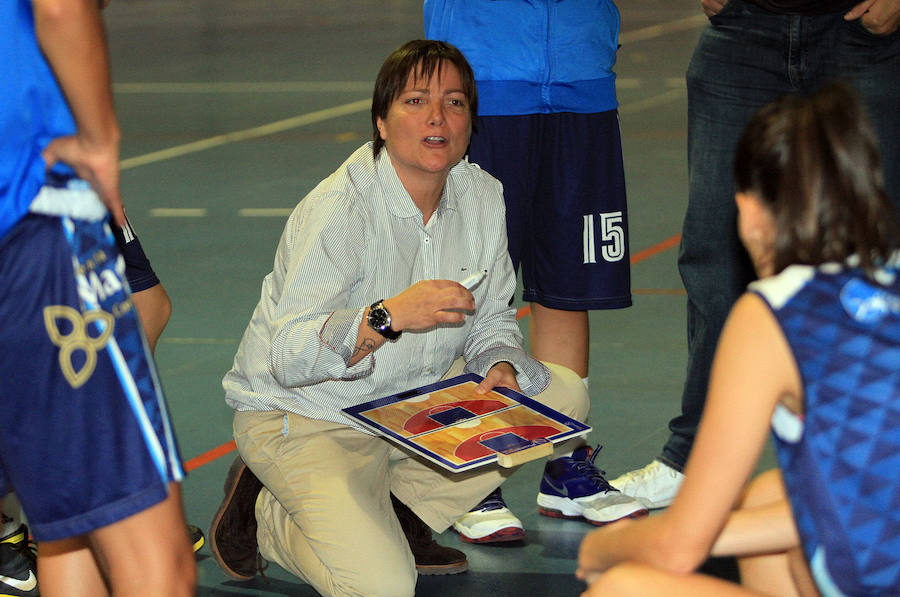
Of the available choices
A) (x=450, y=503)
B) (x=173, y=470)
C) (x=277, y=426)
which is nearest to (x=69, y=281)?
(x=173, y=470)

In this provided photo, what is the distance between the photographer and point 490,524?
2.98 m

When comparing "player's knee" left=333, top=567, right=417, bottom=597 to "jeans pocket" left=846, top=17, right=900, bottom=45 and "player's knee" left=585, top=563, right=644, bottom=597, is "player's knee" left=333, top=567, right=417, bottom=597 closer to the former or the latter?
"player's knee" left=585, top=563, right=644, bottom=597

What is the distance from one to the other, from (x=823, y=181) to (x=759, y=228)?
0.12 metres

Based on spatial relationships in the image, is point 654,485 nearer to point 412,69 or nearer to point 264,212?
point 412,69

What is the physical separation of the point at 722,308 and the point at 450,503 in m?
0.82

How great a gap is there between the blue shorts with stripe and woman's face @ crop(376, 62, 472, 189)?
117cm

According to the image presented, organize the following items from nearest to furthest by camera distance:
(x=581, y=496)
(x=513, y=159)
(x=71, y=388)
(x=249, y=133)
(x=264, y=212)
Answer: (x=71, y=388)
(x=581, y=496)
(x=513, y=159)
(x=264, y=212)
(x=249, y=133)

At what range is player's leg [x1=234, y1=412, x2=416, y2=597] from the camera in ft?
8.59

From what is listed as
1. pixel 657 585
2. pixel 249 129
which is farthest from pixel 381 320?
pixel 249 129

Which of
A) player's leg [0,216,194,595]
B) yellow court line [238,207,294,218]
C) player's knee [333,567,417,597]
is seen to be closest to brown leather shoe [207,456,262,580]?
player's knee [333,567,417,597]

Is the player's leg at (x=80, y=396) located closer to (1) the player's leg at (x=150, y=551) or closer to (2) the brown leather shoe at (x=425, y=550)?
(1) the player's leg at (x=150, y=551)

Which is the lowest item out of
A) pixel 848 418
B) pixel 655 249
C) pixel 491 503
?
pixel 655 249

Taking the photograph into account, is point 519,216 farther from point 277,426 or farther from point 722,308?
point 277,426

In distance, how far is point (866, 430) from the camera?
1.54 m
